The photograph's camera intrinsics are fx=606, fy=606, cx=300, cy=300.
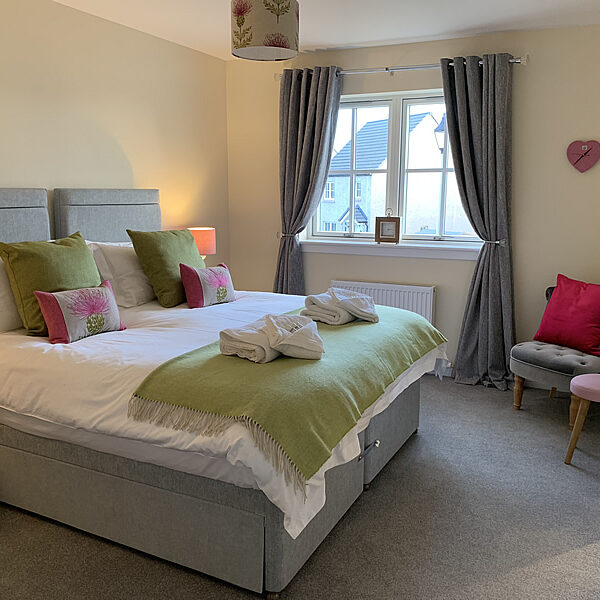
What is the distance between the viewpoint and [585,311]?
Answer: 12.3 ft

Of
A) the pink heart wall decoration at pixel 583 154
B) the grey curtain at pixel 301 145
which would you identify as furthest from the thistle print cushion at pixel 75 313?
the pink heart wall decoration at pixel 583 154

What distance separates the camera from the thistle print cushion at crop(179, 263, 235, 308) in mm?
3492

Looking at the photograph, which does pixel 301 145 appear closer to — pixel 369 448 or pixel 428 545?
pixel 369 448

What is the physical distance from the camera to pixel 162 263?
3.54 meters

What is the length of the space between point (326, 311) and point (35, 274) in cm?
140

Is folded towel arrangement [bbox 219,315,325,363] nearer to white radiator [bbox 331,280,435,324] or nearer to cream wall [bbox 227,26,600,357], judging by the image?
white radiator [bbox 331,280,435,324]

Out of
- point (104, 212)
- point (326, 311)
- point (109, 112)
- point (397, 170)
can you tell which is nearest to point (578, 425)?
point (326, 311)

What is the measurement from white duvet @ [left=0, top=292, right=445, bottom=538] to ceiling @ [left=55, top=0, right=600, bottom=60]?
80.7 inches

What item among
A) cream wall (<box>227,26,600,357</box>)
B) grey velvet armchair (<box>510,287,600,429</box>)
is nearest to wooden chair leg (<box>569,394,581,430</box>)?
grey velvet armchair (<box>510,287,600,429</box>)

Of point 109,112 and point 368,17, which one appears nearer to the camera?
point 368,17

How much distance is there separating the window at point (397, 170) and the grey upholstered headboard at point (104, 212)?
159cm

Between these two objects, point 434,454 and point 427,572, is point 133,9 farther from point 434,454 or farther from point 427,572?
point 427,572

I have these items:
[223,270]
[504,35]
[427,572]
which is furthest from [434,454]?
[504,35]

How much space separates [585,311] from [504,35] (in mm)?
1974
